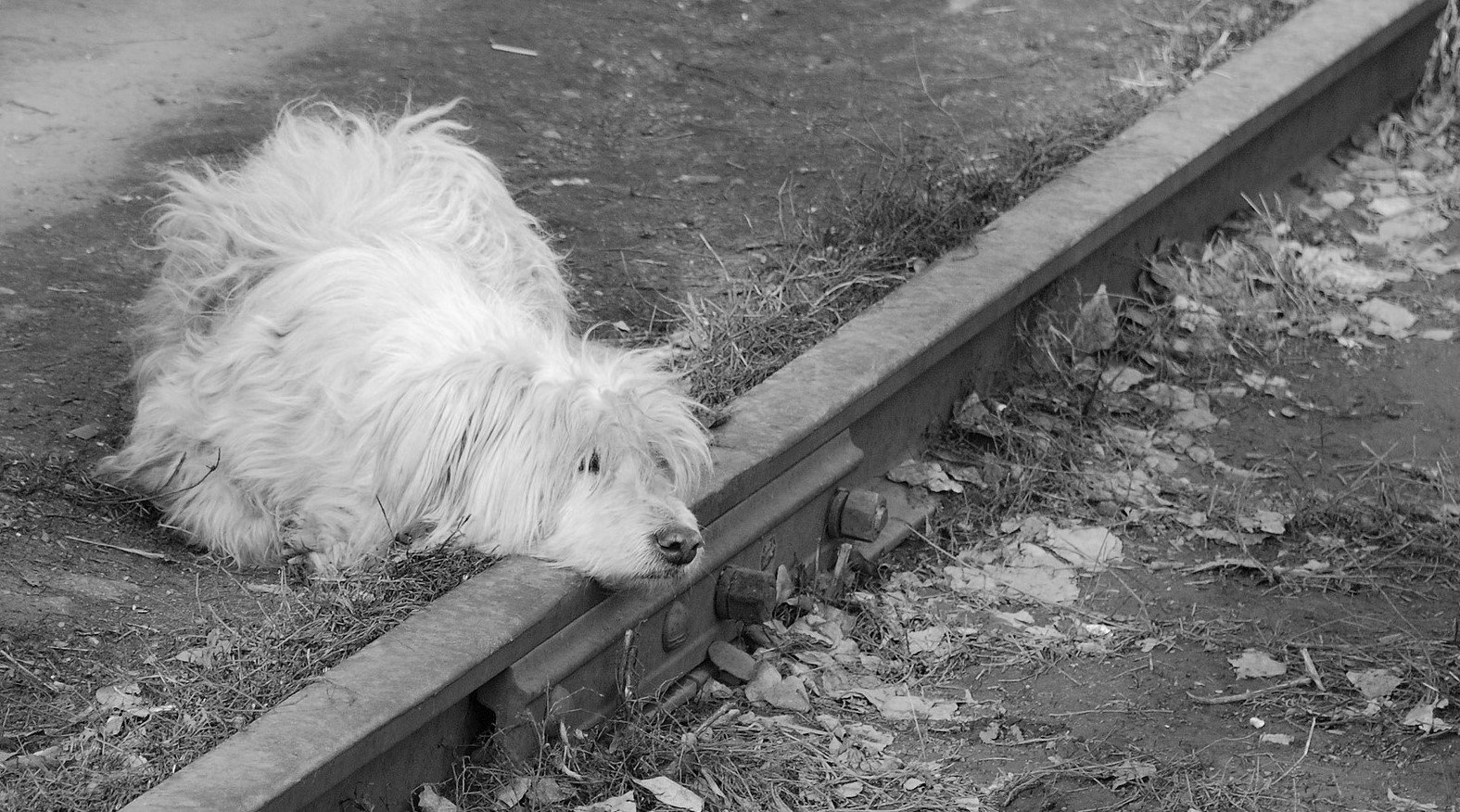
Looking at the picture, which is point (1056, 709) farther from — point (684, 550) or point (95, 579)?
point (95, 579)

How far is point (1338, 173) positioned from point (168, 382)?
5057 mm

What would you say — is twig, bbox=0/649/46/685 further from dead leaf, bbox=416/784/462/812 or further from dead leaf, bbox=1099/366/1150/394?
dead leaf, bbox=1099/366/1150/394

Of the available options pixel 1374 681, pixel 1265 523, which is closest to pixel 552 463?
pixel 1374 681

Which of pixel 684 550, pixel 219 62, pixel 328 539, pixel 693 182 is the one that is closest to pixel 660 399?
pixel 684 550

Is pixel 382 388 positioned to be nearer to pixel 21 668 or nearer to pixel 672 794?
pixel 21 668

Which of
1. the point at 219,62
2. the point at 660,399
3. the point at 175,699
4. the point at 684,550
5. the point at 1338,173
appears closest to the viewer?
the point at 175,699

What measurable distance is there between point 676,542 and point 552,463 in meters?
0.36

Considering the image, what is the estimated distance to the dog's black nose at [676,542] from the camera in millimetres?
3822

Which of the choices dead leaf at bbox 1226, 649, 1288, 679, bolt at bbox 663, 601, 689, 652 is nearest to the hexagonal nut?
bolt at bbox 663, 601, 689, 652

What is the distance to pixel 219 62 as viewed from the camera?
21.7 ft

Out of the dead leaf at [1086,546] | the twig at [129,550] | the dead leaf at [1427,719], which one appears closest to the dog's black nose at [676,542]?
the twig at [129,550]

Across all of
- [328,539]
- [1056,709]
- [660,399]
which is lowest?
[1056,709]

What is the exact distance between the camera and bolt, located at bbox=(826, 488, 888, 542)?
465 centimetres

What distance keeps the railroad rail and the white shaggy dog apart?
19cm
